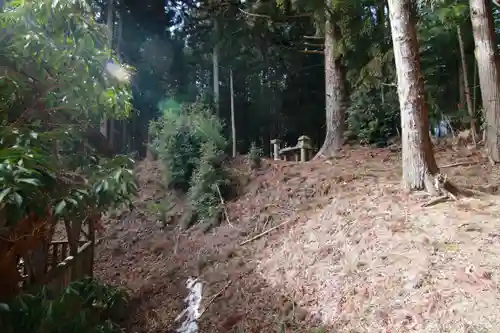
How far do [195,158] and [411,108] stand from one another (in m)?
4.97

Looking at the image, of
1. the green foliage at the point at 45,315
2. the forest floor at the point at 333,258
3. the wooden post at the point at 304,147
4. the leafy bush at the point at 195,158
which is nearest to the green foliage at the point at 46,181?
the green foliage at the point at 45,315

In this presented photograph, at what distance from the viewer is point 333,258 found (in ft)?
15.0

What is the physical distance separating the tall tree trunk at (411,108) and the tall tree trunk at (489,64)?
180 cm

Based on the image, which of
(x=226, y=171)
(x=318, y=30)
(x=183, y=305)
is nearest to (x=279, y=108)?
(x=318, y=30)

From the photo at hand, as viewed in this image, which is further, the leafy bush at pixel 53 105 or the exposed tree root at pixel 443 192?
the exposed tree root at pixel 443 192

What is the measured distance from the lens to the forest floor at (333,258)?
3.43 meters

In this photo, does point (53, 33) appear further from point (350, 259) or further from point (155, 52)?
point (155, 52)

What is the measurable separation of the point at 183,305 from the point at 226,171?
11.0 feet

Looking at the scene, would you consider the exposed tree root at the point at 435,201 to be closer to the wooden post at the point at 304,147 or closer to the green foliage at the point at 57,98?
the green foliage at the point at 57,98

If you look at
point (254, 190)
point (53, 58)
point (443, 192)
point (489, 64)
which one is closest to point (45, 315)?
point (53, 58)

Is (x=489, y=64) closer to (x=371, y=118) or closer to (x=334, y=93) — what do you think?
(x=371, y=118)

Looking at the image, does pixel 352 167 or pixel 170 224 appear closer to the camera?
pixel 352 167

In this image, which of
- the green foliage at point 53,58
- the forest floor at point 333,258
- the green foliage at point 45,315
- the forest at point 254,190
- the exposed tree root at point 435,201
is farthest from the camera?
the exposed tree root at point 435,201

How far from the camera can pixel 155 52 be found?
45.8ft
